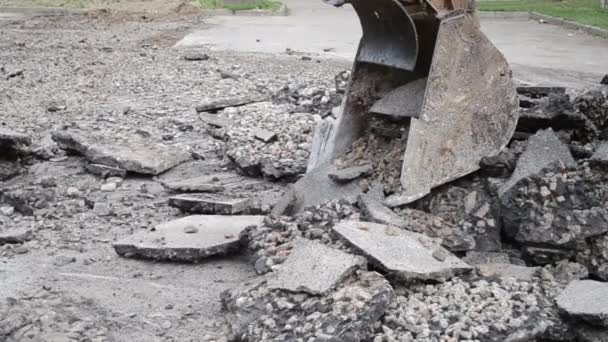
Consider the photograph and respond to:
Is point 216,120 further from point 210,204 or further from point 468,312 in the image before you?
point 468,312

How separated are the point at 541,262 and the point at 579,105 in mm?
1247

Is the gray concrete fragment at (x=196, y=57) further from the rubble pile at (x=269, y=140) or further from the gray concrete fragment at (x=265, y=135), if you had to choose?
the gray concrete fragment at (x=265, y=135)

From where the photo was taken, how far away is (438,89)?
183 inches

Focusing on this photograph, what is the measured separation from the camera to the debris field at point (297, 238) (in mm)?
3580

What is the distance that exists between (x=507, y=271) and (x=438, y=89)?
1.22 meters

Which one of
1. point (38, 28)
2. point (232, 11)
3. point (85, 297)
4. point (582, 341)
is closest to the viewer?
point (582, 341)

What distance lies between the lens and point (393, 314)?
11.7 ft

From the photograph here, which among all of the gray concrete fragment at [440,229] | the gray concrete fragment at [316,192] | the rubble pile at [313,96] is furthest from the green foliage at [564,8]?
the gray concrete fragment at [440,229]

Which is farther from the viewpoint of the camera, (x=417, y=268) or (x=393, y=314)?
(x=417, y=268)

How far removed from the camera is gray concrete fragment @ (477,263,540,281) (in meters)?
3.93

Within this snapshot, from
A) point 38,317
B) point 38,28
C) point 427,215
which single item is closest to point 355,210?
point 427,215

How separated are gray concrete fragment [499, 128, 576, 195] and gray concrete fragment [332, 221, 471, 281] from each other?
1.88 feet

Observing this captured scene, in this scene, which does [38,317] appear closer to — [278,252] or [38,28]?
[278,252]

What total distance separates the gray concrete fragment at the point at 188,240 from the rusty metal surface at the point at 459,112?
1.07m
